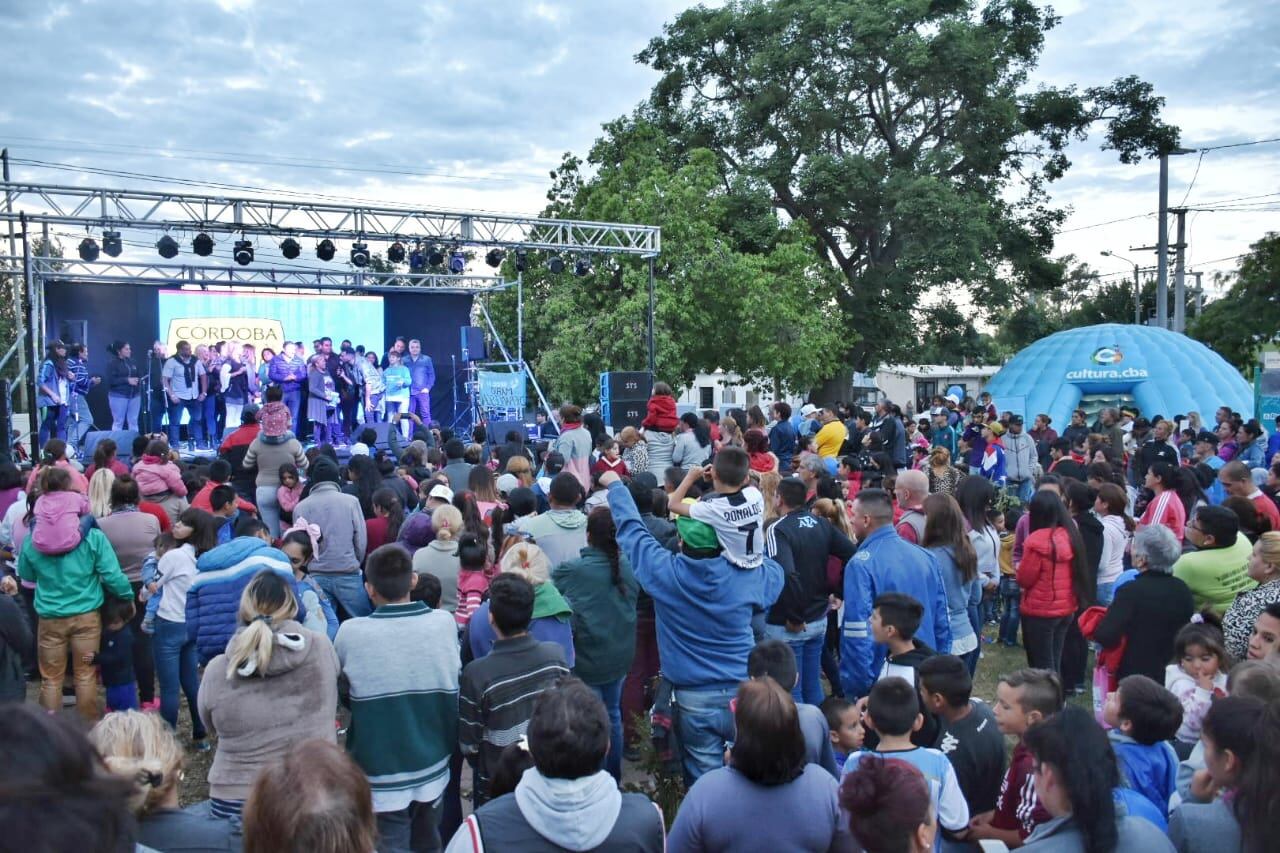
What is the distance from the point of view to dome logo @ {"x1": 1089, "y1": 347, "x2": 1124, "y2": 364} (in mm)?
22891

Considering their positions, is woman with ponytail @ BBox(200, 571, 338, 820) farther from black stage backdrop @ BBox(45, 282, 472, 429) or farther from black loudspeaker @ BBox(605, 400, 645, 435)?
black stage backdrop @ BBox(45, 282, 472, 429)

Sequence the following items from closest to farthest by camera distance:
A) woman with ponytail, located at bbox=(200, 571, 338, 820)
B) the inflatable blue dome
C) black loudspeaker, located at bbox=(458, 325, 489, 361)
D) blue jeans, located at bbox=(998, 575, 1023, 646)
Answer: woman with ponytail, located at bbox=(200, 571, 338, 820) → blue jeans, located at bbox=(998, 575, 1023, 646) → black loudspeaker, located at bbox=(458, 325, 489, 361) → the inflatable blue dome

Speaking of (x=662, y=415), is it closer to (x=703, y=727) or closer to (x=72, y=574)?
(x=72, y=574)

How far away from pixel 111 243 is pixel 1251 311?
Result: 31.9 meters

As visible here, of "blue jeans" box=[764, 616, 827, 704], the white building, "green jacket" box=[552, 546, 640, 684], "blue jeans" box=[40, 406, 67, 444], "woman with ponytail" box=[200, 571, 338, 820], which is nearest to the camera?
"woman with ponytail" box=[200, 571, 338, 820]

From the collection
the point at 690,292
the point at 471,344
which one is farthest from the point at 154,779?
the point at 690,292

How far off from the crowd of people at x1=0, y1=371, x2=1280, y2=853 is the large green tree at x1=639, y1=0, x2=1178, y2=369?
61.0ft

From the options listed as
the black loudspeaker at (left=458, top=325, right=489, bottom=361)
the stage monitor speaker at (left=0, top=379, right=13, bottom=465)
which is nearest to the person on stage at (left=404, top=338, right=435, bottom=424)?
the black loudspeaker at (left=458, top=325, right=489, bottom=361)

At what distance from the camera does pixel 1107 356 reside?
75.4 ft

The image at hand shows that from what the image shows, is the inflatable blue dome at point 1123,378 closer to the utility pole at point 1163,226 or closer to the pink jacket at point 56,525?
the utility pole at point 1163,226

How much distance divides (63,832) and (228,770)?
2221 mm

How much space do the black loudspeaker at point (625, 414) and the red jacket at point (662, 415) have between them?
5.71m

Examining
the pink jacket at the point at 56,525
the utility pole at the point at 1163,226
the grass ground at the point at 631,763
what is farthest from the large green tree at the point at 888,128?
the pink jacket at the point at 56,525

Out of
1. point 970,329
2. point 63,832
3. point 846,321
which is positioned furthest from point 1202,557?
point 970,329
